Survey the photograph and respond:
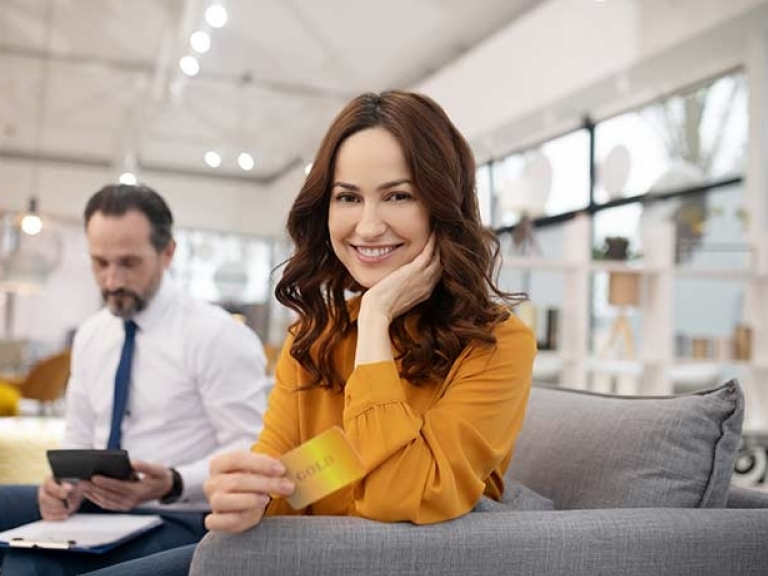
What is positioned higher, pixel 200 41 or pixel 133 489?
pixel 200 41

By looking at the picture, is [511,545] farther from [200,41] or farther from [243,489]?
[200,41]

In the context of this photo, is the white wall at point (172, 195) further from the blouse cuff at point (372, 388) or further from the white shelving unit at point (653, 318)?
the blouse cuff at point (372, 388)

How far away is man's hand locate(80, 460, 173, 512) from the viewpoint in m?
1.86

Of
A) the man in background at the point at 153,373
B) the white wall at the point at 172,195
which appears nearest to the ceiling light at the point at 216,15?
the man in background at the point at 153,373

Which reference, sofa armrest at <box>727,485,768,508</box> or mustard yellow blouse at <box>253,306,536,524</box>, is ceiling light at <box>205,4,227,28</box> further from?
sofa armrest at <box>727,485,768,508</box>

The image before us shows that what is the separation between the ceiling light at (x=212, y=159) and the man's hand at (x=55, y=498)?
1074 centimetres

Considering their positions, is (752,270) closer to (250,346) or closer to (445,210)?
(250,346)

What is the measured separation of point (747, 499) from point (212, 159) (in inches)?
466

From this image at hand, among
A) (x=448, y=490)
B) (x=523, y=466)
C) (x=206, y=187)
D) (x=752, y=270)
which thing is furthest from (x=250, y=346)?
(x=206, y=187)

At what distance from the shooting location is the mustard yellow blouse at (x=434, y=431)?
120 centimetres

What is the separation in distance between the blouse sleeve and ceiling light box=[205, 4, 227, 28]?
607 cm

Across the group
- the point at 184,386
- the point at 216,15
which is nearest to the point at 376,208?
the point at 184,386

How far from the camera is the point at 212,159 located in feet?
41.7

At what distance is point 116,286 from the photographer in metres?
2.20
